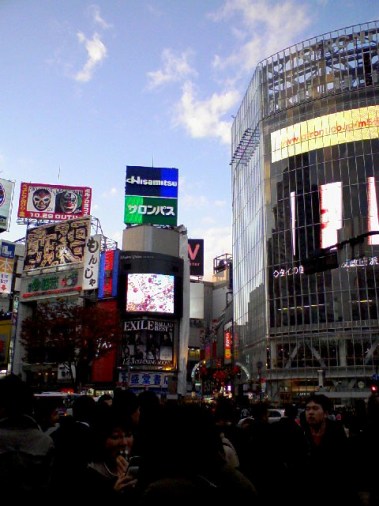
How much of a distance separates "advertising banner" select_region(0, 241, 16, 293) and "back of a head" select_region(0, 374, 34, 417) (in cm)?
6888

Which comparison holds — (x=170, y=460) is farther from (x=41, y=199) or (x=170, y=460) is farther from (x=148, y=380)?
(x=41, y=199)

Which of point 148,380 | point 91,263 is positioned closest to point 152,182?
point 91,263

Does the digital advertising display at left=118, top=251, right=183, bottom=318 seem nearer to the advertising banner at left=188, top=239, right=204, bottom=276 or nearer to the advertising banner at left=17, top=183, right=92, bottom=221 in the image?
the advertising banner at left=17, top=183, right=92, bottom=221

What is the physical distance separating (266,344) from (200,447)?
63127mm

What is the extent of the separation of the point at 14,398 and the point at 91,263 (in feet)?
190

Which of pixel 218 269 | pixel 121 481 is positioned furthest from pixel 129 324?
pixel 218 269

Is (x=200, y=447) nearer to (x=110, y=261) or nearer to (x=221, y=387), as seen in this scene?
(x=110, y=261)

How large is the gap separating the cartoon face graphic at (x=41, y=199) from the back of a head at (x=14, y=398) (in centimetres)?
6810

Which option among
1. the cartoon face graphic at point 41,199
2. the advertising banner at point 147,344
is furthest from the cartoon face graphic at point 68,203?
the advertising banner at point 147,344

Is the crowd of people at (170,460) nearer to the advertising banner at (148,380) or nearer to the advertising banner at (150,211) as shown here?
the advertising banner at (148,380)

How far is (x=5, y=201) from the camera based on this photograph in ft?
237

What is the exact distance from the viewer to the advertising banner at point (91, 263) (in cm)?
6059

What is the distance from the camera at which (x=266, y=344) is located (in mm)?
64688

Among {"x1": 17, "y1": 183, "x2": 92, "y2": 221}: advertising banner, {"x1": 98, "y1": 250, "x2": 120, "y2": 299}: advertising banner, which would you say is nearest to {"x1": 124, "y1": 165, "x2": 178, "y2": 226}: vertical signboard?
{"x1": 17, "y1": 183, "x2": 92, "y2": 221}: advertising banner
